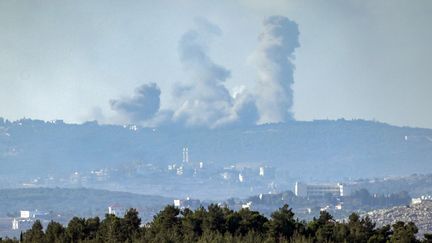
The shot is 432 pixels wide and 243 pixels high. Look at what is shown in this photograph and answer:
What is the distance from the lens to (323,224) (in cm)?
8494

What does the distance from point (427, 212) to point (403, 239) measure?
9217cm

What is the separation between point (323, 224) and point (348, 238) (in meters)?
6.00

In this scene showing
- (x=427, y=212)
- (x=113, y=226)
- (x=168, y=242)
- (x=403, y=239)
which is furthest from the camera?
(x=427, y=212)

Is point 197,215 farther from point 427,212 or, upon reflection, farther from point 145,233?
point 427,212

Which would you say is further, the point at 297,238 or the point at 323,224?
the point at 323,224

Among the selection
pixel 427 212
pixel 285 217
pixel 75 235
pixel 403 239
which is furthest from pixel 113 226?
pixel 427 212

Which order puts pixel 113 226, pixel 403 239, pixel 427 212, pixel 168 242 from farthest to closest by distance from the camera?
pixel 427 212 < pixel 113 226 < pixel 403 239 < pixel 168 242

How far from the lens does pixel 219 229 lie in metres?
82.0

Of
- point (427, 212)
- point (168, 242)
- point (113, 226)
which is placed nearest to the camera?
point (168, 242)

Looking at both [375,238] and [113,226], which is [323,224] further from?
[113,226]

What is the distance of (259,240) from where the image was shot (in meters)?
72.8

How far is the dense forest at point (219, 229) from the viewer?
78062mm

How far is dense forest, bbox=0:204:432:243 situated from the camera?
3073 inches

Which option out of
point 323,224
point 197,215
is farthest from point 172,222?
point 323,224
